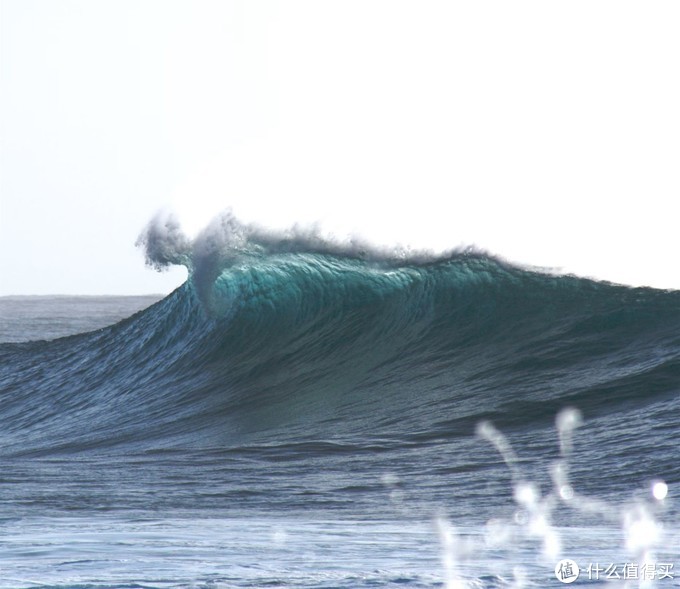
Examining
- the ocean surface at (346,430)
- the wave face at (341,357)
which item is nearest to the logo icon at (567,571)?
the ocean surface at (346,430)

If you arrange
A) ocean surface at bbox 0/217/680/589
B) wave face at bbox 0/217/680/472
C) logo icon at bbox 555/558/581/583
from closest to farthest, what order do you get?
logo icon at bbox 555/558/581/583, ocean surface at bbox 0/217/680/589, wave face at bbox 0/217/680/472

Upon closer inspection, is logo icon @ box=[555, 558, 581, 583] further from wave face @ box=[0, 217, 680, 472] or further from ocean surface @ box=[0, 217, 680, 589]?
wave face @ box=[0, 217, 680, 472]

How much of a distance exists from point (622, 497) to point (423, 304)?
709 centimetres

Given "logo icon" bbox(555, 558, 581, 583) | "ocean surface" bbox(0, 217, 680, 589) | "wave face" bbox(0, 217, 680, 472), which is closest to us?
"logo icon" bbox(555, 558, 581, 583)

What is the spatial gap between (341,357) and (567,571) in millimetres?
8161

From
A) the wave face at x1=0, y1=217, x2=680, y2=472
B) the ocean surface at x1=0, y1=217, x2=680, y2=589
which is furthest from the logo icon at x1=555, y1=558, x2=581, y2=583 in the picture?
the wave face at x1=0, y1=217, x2=680, y2=472

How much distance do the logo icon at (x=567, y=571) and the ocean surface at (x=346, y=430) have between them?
0.04 feet

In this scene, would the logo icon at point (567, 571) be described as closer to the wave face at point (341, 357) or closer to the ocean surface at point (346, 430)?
the ocean surface at point (346, 430)

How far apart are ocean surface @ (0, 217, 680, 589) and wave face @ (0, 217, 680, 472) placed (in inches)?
1.3

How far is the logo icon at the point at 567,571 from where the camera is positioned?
4428 millimetres

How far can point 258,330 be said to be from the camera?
13836 mm

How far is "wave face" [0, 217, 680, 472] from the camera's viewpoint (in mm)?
9641

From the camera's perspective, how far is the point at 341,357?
1263cm

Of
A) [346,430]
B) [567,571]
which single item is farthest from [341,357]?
[567,571]
